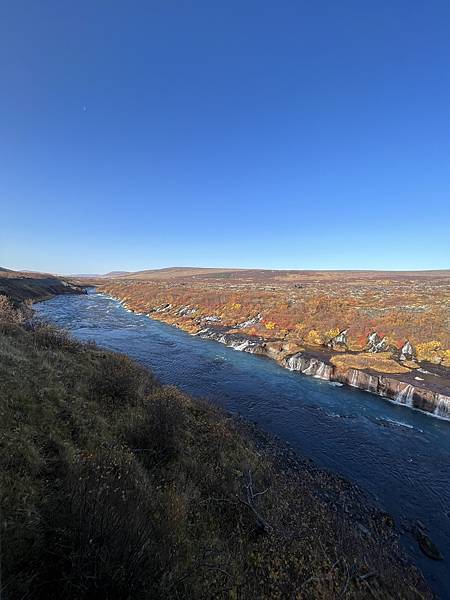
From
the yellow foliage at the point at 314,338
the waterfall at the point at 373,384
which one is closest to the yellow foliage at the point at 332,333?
the yellow foliage at the point at 314,338

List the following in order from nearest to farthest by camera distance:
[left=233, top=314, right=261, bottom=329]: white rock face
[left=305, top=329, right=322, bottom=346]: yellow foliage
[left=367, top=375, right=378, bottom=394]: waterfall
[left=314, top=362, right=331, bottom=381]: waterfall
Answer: [left=367, top=375, right=378, bottom=394]: waterfall < [left=314, top=362, right=331, bottom=381]: waterfall < [left=305, top=329, right=322, bottom=346]: yellow foliage < [left=233, top=314, right=261, bottom=329]: white rock face

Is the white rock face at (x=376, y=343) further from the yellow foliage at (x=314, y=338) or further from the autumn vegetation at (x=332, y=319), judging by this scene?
the yellow foliage at (x=314, y=338)

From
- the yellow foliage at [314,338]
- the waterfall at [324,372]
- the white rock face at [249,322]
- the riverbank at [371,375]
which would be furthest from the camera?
the white rock face at [249,322]

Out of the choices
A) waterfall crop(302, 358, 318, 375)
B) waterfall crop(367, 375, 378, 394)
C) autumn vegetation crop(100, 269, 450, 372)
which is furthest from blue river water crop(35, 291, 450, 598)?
autumn vegetation crop(100, 269, 450, 372)

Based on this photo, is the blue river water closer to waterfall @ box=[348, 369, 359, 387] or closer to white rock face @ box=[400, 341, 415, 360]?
waterfall @ box=[348, 369, 359, 387]

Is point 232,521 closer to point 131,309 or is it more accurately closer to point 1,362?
point 1,362

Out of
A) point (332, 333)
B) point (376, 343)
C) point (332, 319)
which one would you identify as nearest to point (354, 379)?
point (376, 343)

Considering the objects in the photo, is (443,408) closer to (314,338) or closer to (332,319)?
(314,338)
